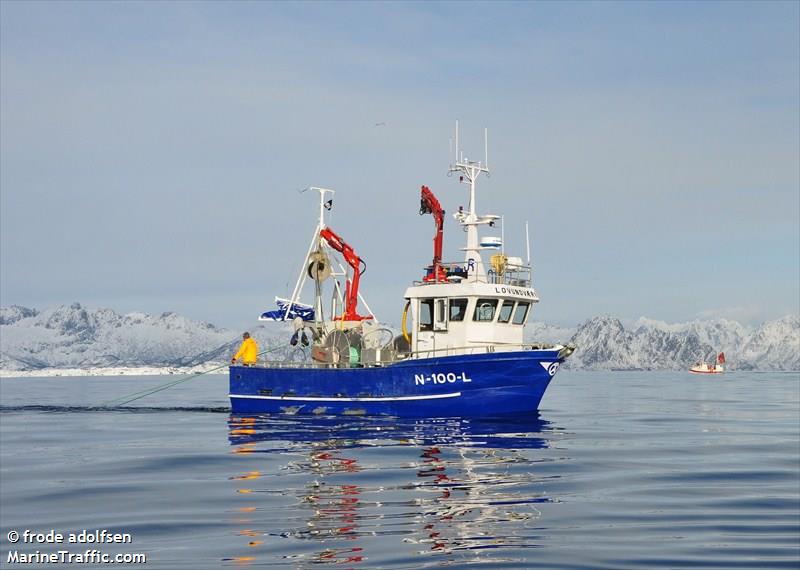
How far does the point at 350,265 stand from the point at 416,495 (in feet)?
106

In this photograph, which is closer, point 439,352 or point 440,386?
point 440,386

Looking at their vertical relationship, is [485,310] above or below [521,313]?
above

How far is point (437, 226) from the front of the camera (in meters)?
48.9

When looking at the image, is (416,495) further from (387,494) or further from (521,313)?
(521,313)

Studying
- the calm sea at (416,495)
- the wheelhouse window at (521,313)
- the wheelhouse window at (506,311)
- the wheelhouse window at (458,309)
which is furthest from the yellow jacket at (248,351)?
the wheelhouse window at (521,313)

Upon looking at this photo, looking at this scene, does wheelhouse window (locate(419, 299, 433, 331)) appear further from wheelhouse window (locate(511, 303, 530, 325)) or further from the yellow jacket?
the yellow jacket

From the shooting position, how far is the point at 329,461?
2808 cm

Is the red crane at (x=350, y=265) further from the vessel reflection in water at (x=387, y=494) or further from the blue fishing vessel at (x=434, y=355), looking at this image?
the vessel reflection in water at (x=387, y=494)

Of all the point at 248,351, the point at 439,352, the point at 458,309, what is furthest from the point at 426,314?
the point at 248,351

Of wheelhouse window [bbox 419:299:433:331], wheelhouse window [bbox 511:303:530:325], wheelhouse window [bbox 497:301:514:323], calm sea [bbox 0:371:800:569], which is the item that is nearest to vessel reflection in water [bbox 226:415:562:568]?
calm sea [bbox 0:371:800:569]

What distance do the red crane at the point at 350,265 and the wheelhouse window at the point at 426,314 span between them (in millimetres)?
6055

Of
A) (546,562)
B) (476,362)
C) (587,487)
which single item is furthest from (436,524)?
(476,362)

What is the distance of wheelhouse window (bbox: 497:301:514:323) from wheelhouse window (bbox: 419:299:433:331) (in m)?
3.31

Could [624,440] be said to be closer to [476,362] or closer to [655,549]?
[476,362]
